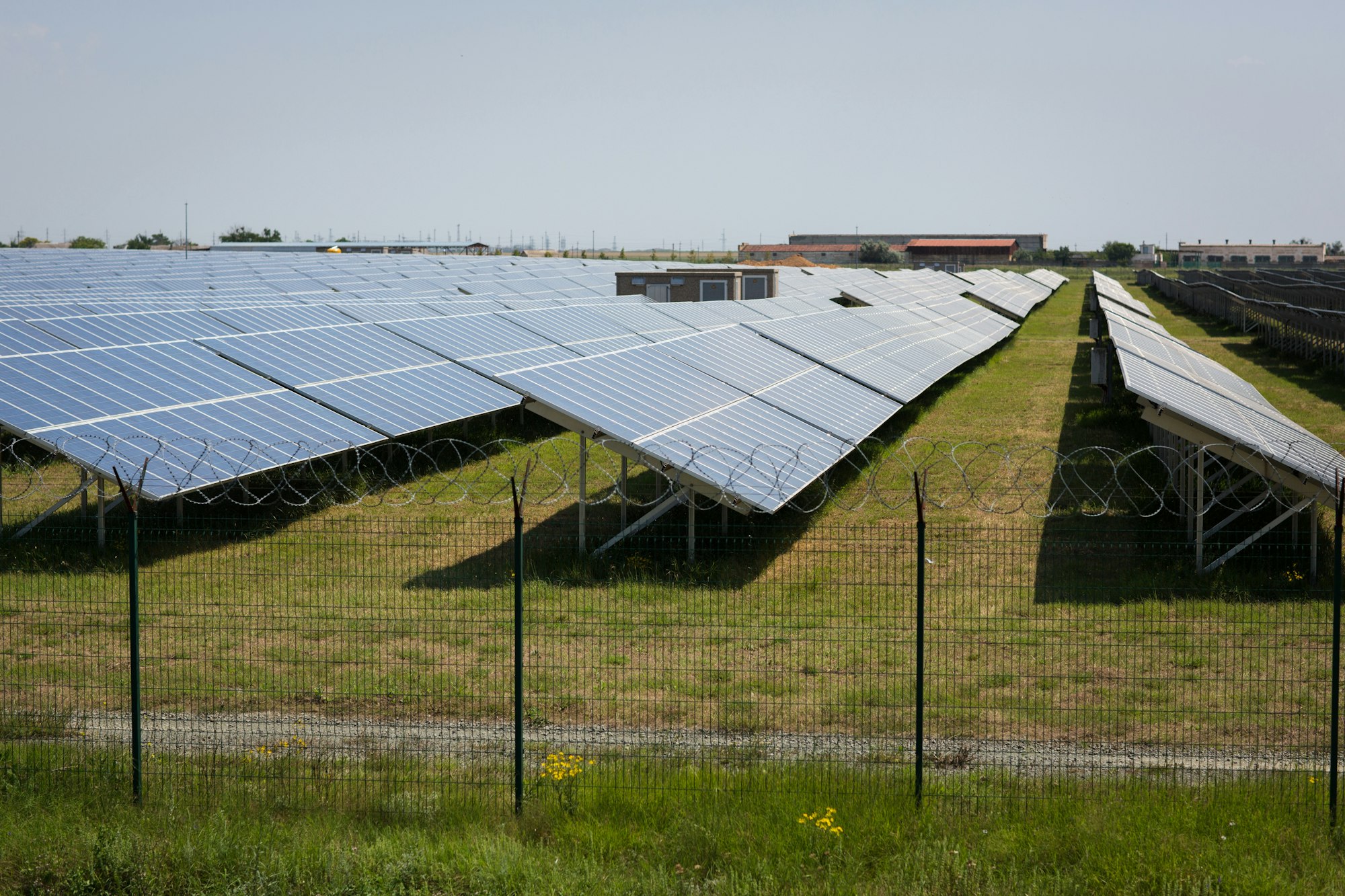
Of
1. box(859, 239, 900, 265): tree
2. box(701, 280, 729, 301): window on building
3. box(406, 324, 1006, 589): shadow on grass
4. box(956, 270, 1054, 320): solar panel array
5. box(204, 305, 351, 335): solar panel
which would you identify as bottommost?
box(406, 324, 1006, 589): shadow on grass

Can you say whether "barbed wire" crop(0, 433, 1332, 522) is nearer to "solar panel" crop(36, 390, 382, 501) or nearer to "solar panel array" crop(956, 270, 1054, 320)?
"solar panel" crop(36, 390, 382, 501)

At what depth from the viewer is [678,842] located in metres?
8.23

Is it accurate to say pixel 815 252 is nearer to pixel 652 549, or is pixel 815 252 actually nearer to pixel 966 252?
pixel 966 252

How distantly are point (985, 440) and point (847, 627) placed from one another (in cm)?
1535

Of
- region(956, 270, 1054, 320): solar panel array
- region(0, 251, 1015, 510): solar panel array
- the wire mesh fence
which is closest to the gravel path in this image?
the wire mesh fence

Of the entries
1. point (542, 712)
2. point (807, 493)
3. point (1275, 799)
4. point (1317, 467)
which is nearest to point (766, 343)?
point (807, 493)

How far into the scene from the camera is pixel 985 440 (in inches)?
1076

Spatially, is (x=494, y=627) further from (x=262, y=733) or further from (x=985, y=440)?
(x=985, y=440)

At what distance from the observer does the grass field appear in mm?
11180

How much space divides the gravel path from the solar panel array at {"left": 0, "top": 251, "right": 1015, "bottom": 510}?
461cm

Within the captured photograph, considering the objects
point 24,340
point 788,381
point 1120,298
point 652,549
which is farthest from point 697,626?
point 1120,298

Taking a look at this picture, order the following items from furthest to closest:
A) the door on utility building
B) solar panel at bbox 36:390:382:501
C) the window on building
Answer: the door on utility building → the window on building → solar panel at bbox 36:390:382:501

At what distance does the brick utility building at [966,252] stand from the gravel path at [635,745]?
166 meters

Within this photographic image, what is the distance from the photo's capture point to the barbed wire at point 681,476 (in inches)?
603
